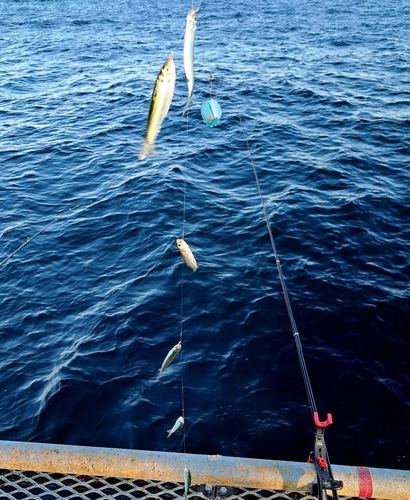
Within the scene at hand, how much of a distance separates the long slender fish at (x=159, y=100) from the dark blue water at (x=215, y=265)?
5.33 metres

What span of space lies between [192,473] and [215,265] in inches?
260

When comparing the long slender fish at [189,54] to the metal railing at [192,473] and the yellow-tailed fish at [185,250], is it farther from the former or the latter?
the metal railing at [192,473]

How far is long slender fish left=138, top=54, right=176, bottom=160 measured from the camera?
347 cm

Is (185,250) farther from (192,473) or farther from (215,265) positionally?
(215,265)

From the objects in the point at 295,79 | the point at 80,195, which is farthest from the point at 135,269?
the point at 295,79

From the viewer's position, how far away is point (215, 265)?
1113 centimetres

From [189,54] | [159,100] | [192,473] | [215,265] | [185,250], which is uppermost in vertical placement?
[189,54]

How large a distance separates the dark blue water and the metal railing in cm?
232

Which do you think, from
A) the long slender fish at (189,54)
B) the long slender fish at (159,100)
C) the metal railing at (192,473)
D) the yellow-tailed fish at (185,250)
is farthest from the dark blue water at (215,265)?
the long slender fish at (189,54)

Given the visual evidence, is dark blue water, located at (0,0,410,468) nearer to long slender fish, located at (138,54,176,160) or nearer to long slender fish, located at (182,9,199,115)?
long slender fish, located at (138,54,176,160)

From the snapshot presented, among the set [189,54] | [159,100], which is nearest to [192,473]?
[159,100]

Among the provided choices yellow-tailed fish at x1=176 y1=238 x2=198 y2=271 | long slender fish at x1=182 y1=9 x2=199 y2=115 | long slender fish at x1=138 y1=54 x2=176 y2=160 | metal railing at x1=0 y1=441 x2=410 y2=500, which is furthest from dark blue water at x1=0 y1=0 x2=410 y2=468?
long slender fish at x1=182 y1=9 x2=199 y2=115

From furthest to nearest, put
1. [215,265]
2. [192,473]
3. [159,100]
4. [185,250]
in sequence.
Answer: [215,265]
[185,250]
[192,473]
[159,100]

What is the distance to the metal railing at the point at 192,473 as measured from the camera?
15.4 ft
